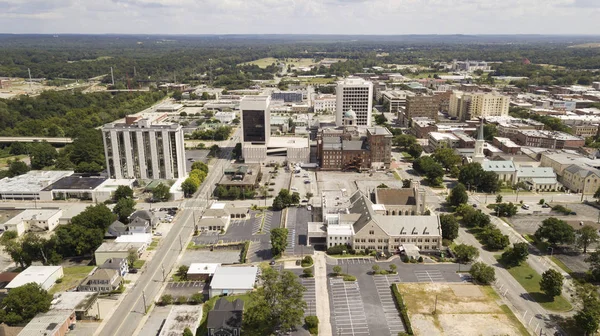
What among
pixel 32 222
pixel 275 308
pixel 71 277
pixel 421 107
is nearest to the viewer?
pixel 275 308

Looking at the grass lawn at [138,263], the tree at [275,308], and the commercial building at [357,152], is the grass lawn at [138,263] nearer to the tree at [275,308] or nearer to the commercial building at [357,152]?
the tree at [275,308]

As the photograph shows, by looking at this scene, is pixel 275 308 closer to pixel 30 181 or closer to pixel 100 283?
pixel 100 283

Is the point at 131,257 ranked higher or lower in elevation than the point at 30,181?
lower

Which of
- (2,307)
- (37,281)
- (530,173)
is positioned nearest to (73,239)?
(37,281)

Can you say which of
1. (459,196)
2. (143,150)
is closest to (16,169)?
(143,150)

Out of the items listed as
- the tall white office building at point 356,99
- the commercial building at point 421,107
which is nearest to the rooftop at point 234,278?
the tall white office building at point 356,99

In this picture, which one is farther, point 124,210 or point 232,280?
point 124,210
